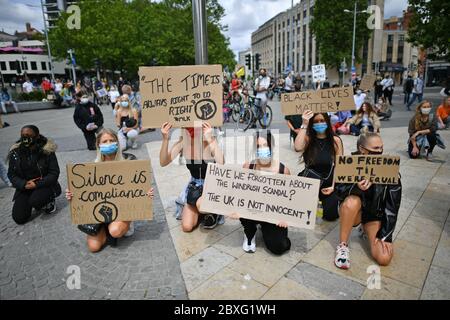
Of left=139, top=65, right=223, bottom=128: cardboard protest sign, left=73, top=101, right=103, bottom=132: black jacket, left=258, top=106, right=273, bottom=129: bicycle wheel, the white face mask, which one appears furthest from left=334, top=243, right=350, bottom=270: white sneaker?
left=258, top=106, right=273, bottom=129: bicycle wheel

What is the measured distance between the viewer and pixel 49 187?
431 centimetres

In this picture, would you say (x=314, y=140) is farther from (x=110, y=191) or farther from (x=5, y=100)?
(x=5, y=100)

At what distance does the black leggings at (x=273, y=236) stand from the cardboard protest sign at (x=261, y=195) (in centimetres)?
18

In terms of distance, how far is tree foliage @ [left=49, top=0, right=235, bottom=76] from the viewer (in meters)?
27.8

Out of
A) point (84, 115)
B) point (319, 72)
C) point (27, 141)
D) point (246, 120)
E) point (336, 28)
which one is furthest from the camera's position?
point (336, 28)

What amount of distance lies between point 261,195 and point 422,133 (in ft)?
16.9

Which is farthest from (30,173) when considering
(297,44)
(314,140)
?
(297,44)

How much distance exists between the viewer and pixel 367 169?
2.83m

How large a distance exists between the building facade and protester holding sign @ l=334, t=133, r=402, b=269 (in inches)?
1218

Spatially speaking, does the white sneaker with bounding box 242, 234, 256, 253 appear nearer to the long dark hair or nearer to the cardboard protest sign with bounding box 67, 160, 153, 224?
the cardboard protest sign with bounding box 67, 160, 153, 224

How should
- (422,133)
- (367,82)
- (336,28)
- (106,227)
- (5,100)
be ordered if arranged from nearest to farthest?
(106,227) < (422,133) < (367,82) < (5,100) < (336,28)

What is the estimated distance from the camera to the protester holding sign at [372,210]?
Answer: 2.88 m

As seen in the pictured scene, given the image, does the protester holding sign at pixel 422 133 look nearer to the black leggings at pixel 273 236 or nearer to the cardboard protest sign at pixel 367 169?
the cardboard protest sign at pixel 367 169

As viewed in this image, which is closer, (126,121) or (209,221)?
(209,221)
